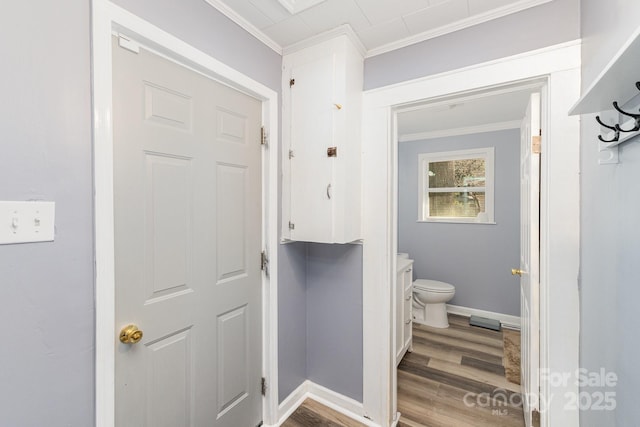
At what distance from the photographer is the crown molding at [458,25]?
129cm

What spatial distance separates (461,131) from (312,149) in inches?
105

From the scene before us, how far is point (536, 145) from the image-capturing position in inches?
52.6

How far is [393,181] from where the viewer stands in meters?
1.71

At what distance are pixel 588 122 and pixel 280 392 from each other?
2163 mm

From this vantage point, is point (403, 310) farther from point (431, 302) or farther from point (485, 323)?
point (485, 323)

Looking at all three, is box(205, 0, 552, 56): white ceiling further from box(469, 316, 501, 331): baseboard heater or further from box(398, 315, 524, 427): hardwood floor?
box(469, 316, 501, 331): baseboard heater

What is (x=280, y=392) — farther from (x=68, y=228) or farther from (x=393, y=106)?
(x=393, y=106)

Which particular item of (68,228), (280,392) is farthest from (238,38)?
(280,392)

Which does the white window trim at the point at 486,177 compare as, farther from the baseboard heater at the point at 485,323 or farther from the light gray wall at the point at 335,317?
the light gray wall at the point at 335,317

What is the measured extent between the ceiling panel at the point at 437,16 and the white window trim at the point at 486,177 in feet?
7.51

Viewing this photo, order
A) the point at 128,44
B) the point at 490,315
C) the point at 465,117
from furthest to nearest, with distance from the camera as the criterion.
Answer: the point at 490,315 → the point at 465,117 → the point at 128,44

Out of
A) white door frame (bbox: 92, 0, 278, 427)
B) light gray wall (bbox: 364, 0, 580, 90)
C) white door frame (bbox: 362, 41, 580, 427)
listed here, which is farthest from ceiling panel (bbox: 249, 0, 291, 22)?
white door frame (bbox: 362, 41, 580, 427)

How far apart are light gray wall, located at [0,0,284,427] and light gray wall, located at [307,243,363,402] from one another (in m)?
1.27

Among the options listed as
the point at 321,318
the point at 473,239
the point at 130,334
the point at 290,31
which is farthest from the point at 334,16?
the point at 473,239
